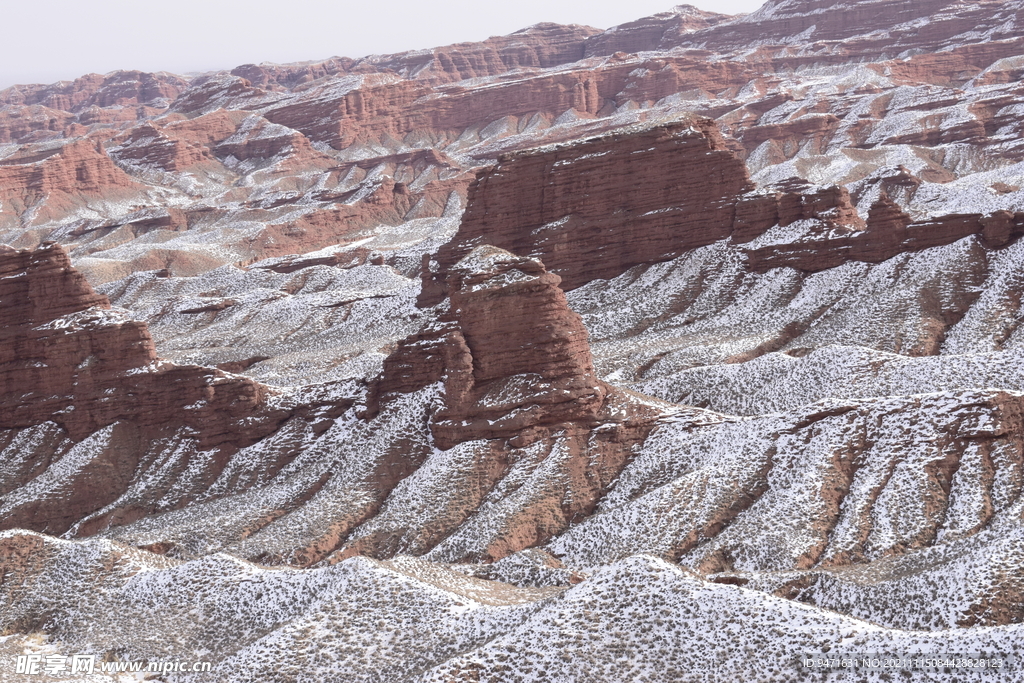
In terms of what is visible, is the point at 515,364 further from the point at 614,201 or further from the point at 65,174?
the point at 65,174

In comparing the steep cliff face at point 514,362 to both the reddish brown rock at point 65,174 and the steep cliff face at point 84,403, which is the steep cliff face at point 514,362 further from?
the reddish brown rock at point 65,174

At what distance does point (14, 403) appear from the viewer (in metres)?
62.7

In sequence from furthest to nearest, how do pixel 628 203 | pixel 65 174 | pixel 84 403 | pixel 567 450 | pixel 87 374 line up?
pixel 65 174 → pixel 628 203 → pixel 87 374 → pixel 84 403 → pixel 567 450

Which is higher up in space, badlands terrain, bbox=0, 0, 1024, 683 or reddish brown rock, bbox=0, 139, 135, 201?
reddish brown rock, bbox=0, 139, 135, 201

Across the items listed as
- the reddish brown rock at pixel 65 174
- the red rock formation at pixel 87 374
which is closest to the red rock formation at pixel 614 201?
the red rock formation at pixel 87 374

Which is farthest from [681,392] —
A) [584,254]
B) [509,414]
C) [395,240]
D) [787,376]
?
[395,240]

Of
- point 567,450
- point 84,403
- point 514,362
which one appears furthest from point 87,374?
point 567,450

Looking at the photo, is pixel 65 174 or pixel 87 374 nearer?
pixel 87 374

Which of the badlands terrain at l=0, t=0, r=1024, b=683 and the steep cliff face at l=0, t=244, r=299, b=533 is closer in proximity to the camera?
the badlands terrain at l=0, t=0, r=1024, b=683

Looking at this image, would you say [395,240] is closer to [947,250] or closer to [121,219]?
[121,219]

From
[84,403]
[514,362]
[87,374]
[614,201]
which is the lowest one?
[84,403]

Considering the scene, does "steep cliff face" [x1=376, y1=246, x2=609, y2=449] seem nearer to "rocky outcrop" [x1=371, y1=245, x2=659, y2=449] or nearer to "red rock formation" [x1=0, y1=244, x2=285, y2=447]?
"rocky outcrop" [x1=371, y1=245, x2=659, y2=449]

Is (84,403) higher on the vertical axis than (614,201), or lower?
lower

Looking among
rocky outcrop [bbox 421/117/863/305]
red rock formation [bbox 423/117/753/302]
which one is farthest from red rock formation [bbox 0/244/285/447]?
rocky outcrop [bbox 421/117/863/305]
